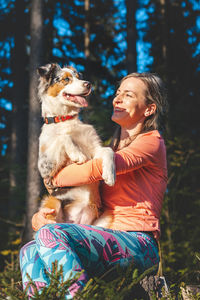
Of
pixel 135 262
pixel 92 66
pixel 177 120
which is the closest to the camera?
pixel 135 262

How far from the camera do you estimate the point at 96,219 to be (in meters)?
2.38

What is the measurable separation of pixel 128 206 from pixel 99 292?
2.18 feet

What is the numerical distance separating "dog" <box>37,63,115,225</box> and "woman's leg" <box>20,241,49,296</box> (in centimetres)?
39

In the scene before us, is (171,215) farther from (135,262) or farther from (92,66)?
(92,66)

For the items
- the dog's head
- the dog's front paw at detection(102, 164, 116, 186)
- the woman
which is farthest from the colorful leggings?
the dog's head

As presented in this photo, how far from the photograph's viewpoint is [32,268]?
6.15 ft

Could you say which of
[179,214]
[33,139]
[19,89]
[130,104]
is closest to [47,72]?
[130,104]

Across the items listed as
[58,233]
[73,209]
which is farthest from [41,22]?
[58,233]

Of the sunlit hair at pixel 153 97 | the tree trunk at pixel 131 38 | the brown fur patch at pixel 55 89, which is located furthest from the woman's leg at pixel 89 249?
the tree trunk at pixel 131 38

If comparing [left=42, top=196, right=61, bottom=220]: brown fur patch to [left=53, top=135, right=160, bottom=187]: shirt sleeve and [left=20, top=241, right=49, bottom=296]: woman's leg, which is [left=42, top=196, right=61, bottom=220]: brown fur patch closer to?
[left=53, top=135, right=160, bottom=187]: shirt sleeve

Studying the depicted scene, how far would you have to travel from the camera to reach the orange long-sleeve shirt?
2080mm

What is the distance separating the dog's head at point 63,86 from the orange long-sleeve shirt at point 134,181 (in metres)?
0.71

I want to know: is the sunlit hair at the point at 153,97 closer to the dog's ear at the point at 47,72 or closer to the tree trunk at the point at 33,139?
the dog's ear at the point at 47,72

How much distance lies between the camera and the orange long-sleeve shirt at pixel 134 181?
2080 mm
